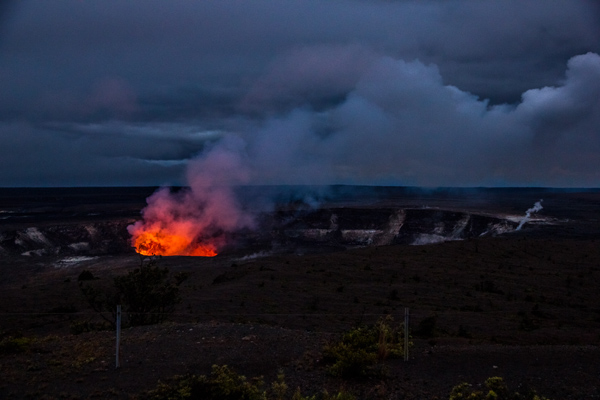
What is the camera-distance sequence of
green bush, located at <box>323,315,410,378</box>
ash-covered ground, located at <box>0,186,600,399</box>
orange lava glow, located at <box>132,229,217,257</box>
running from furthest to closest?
orange lava glow, located at <box>132,229,217,257</box>, ash-covered ground, located at <box>0,186,600,399</box>, green bush, located at <box>323,315,410,378</box>

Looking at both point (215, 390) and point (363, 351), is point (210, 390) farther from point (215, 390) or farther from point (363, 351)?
point (363, 351)

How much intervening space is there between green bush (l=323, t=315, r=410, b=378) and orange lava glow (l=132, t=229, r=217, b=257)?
3767 cm

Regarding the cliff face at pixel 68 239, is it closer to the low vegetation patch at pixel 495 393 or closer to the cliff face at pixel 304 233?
the cliff face at pixel 304 233

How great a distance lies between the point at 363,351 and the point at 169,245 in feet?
136

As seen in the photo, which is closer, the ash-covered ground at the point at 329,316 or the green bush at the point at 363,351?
the green bush at the point at 363,351

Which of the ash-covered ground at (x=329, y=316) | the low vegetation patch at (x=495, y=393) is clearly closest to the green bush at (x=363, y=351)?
the ash-covered ground at (x=329, y=316)

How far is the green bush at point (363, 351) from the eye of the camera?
8.02 meters

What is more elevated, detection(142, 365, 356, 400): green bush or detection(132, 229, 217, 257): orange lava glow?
detection(142, 365, 356, 400): green bush

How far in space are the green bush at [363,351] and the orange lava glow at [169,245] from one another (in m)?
37.7

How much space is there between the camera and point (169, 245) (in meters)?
46.9

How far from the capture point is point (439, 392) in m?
7.41

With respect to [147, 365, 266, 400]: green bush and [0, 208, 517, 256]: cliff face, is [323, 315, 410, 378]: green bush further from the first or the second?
[0, 208, 517, 256]: cliff face

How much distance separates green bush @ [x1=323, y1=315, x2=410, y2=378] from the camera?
802cm

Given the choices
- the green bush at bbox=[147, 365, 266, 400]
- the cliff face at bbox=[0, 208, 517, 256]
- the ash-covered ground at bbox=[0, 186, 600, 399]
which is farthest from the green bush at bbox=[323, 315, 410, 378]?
the cliff face at bbox=[0, 208, 517, 256]
